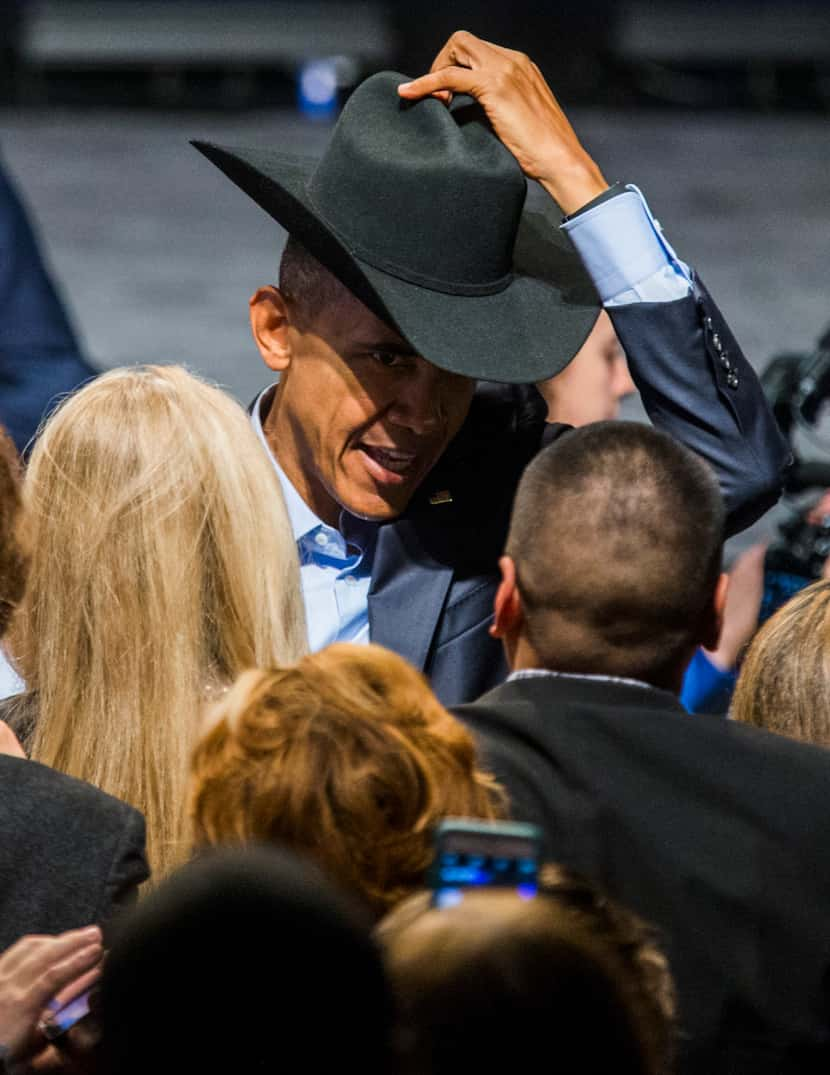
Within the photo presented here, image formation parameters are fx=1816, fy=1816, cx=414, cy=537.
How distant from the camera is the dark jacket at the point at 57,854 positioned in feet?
4.31

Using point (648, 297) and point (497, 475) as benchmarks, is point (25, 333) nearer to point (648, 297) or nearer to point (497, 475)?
point (497, 475)

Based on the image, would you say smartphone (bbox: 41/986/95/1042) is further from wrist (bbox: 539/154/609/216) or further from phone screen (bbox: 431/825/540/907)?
wrist (bbox: 539/154/609/216)

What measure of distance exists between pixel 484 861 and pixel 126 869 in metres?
0.45

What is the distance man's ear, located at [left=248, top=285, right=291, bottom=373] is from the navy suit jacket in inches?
8.9

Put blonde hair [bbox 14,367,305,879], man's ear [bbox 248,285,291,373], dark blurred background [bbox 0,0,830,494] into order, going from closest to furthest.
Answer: blonde hair [bbox 14,367,305,879], man's ear [bbox 248,285,291,373], dark blurred background [bbox 0,0,830,494]

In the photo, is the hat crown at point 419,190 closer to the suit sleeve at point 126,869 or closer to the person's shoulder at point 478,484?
the person's shoulder at point 478,484

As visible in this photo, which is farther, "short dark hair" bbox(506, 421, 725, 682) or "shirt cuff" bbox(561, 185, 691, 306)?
"shirt cuff" bbox(561, 185, 691, 306)

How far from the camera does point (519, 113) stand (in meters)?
1.95

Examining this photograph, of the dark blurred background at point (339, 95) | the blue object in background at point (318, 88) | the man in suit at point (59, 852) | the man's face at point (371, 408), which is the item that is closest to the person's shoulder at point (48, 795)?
the man in suit at point (59, 852)

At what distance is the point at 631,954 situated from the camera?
105cm

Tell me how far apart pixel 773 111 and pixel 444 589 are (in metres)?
7.60

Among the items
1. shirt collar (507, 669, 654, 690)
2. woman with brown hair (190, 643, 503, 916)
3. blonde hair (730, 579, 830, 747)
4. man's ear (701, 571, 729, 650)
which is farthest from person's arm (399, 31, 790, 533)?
woman with brown hair (190, 643, 503, 916)

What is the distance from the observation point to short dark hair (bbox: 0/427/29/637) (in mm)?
1492

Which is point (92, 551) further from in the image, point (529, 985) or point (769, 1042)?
point (529, 985)
